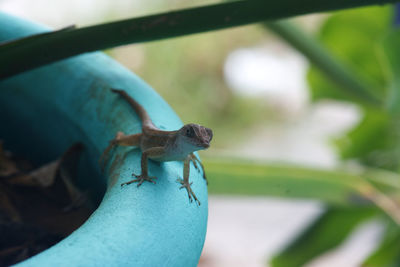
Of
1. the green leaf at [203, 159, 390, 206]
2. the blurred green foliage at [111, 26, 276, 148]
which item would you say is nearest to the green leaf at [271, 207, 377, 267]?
the green leaf at [203, 159, 390, 206]

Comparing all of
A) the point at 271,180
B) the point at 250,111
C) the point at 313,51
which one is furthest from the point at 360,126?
the point at 250,111

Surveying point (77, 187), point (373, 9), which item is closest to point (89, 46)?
point (77, 187)

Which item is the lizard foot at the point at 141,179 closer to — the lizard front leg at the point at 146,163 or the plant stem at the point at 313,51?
the lizard front leg at the point at 146,163

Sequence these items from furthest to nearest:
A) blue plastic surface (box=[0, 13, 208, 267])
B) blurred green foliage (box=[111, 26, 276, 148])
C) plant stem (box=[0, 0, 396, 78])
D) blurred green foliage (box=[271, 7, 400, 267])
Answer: blurred green foliage (box=[111, 26, 276, 148]) < blurred green foliage (box=[271, 7, 400, 267]) < plant stem (box=[0, 0, 396, 78]) < blue plastic surface (box=[0, 13, 208, 267])

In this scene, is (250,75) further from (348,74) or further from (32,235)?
(32,235)

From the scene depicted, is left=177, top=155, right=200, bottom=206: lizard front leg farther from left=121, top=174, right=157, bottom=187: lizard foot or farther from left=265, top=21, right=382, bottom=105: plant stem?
left=265, top=21, right=382, bottom=105: plant stem

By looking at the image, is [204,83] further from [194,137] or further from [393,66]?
[194,137]

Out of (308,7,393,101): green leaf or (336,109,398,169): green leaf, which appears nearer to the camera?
(308,7,393,101): green leaf

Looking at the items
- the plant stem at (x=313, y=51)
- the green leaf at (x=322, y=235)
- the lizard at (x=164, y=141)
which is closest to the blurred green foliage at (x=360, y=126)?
the green leaf at (x=322, y=235)
